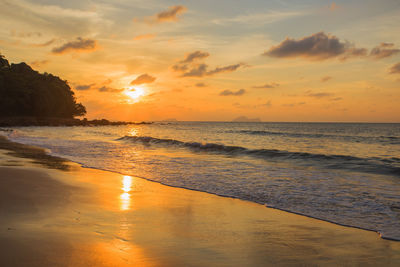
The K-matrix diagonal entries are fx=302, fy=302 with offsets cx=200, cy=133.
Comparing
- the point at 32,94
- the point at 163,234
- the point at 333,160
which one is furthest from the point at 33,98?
the point at 163,234

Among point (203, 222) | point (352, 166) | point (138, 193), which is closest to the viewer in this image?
point (203, 222)

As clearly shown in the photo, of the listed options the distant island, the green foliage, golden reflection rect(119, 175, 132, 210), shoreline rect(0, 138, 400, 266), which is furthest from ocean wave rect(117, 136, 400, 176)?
the green foliage

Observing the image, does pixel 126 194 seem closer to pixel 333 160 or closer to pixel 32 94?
pixel 333 160

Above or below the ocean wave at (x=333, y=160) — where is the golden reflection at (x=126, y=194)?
below

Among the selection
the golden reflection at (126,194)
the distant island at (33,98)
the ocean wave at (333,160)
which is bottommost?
the golden reflection at (126,194)

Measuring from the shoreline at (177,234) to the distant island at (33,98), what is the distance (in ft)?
260

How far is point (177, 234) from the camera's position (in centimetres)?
461

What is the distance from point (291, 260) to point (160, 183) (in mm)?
6152

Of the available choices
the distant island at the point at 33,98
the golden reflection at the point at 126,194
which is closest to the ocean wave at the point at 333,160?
the golden reflection at the point at 126,194

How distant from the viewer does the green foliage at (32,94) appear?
290 feet

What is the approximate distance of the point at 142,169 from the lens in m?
12.3

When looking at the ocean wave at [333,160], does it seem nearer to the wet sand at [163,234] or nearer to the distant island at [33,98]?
the wet sand at [163,234]

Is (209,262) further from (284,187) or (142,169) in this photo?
(142,169)

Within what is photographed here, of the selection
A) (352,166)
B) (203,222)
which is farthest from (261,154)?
(203,222)
